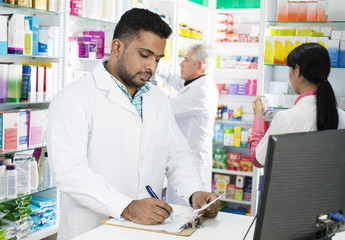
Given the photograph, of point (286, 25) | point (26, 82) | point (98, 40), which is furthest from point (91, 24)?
point (286, 25)

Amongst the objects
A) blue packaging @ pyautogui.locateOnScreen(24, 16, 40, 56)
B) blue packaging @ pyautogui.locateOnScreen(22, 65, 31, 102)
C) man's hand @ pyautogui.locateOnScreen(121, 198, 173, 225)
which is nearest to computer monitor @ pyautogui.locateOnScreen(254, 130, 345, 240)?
man's hand @ pyautogui.locateOnScreen(121, 198, 173, 225)

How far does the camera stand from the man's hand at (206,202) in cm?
201

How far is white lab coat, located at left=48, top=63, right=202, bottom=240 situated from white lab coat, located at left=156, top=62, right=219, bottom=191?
2012mm

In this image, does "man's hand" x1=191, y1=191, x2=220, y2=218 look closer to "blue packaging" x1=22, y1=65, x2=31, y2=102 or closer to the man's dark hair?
the man's dark hair

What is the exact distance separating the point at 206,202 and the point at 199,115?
2.53 meters

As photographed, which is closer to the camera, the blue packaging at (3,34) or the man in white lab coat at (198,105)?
the blue packaging at (3,34)

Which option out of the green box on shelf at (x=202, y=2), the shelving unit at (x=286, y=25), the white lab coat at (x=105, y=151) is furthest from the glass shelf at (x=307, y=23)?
the white lab coat at (x=105, y=151)

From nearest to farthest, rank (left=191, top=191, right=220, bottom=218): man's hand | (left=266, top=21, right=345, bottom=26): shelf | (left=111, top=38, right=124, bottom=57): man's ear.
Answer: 1. (left=191, top=191, right=220, bottom=218): man's hand
2. (left=111, top=38, right=124, bottom=57): man's ear
3. (left=266, top=21, right=345, bottom=26): shelf

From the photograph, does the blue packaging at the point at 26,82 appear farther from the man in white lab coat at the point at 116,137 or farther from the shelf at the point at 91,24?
the man in white lab coat at the point at 116,137

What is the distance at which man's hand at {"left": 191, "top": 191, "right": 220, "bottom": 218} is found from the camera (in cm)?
201

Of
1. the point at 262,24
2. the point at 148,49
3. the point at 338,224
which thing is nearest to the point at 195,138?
the point at 262,24

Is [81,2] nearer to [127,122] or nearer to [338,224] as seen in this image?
[127,122]

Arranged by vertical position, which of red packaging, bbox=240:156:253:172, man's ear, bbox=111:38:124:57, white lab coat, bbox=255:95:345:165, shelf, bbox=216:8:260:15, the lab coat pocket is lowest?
red packaging, bbox=240:156:253:172

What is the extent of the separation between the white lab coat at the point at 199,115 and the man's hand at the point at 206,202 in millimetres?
2351
